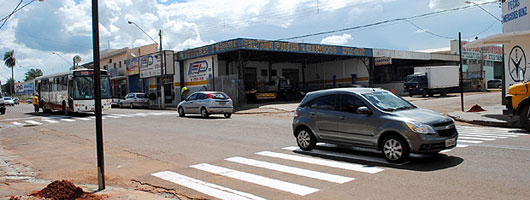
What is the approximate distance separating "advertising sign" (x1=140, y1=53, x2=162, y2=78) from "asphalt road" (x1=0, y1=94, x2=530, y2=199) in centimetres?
2844

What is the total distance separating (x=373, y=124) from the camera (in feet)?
26.8

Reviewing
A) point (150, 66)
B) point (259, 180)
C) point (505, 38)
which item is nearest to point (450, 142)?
point (259, 180)

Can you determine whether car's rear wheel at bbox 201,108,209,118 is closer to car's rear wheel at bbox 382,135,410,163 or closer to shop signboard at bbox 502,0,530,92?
car's rear wheel at bbox 382,135,410,163

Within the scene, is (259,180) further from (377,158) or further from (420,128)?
(420,128)

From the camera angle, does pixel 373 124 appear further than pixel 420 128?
Yes

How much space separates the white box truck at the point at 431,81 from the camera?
3981cm

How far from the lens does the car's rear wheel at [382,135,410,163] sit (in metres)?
7.67

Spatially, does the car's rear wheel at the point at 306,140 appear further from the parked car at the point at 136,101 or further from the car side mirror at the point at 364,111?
the parked car at the point at 136,101

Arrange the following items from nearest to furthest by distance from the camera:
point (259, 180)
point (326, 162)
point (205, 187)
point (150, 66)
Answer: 1. point (205, 187)
2. point (259, 180)
3. point (326, 162)
4. point (150, 66)

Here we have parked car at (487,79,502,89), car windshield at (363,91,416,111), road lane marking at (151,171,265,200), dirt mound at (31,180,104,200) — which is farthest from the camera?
parked car at (487,79,502,89)

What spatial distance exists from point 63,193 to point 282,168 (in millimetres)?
3842

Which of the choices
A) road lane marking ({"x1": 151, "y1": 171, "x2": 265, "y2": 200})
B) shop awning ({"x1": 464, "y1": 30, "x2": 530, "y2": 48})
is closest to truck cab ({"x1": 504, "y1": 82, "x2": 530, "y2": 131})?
shop awning ({"x1": 464, "y1": 30, "x2": 530, "y2": 48})

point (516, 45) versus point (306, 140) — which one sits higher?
point (516, 45)

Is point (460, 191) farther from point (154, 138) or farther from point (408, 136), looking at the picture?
point (154, 138)
